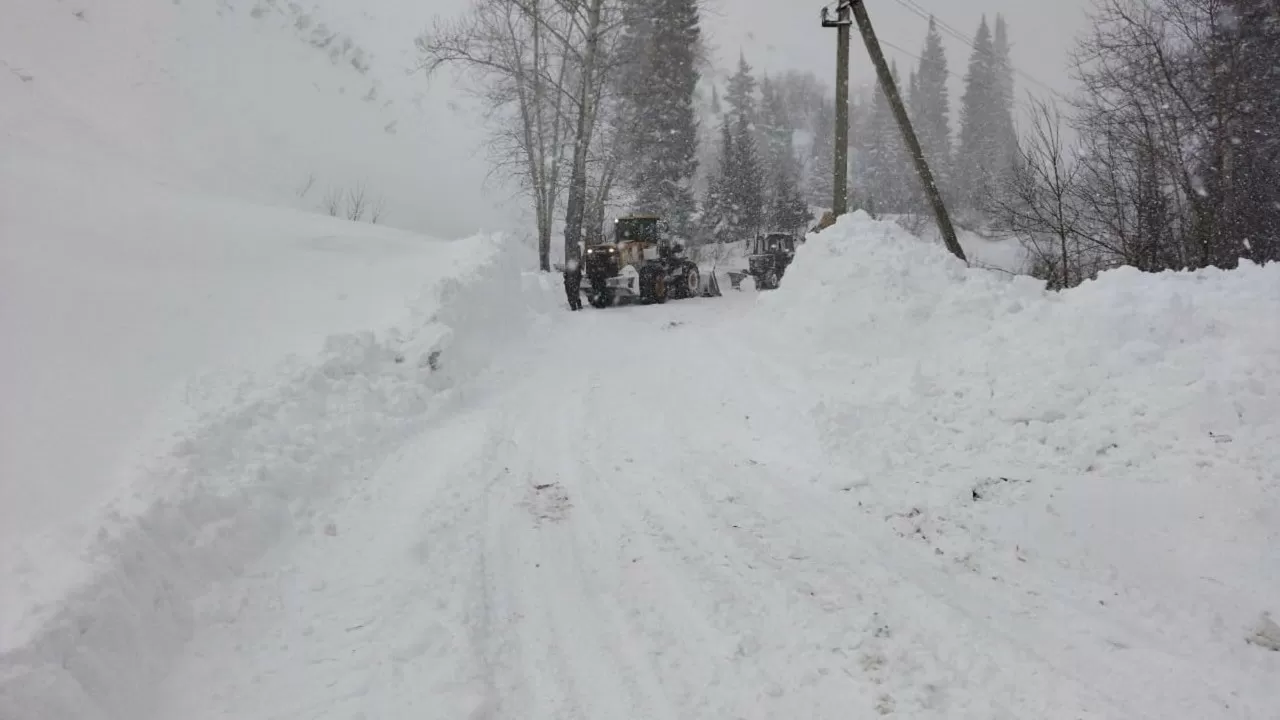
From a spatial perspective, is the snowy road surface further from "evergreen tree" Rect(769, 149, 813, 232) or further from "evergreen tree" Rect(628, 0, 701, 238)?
"evergreen tree" Rect(769, 149, 813, 232)

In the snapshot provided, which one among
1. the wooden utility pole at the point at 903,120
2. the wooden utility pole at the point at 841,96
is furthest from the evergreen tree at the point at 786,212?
the wooden utility pole at the point at 903,120

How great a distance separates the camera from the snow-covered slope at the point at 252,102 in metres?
16.8

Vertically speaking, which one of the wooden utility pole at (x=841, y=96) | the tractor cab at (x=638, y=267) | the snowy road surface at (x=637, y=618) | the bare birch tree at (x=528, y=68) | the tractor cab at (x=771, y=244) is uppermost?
the bare birch tree at (x=528, y=68)

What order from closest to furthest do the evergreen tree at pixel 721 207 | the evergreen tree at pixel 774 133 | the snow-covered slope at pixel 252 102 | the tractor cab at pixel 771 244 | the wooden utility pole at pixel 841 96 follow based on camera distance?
1. the wooden utility pole at pixel 841 96
2. the snow-covered slope at pixel 252 102
3. the tractor cab at pixel 771 244
4. the evergreen tree at pixel 721 207
5. the evergreen tree at pixel 774 133

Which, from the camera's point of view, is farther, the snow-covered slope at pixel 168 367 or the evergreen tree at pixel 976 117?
the evergreen tree at pixel 976 117

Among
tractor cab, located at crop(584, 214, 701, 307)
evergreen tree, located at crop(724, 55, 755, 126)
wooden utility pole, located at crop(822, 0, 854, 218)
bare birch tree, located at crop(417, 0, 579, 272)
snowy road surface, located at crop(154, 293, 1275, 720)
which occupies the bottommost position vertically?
snowy road surface, located at crop(154, 293, 1275, 720)

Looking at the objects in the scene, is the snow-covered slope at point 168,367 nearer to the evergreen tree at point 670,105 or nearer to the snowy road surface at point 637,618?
the snowy road surface at point 637,618

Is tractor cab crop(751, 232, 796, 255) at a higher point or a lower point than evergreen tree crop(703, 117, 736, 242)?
lower

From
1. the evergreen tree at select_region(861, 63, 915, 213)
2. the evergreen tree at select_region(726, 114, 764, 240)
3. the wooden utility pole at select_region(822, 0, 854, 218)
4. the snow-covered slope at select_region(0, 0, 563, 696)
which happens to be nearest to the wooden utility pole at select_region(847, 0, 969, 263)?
the wooden utility pole at select_region(822, 0, 854, 218)

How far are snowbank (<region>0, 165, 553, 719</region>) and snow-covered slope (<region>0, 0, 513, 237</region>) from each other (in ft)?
10.9

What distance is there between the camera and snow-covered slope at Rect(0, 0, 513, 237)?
1681cm

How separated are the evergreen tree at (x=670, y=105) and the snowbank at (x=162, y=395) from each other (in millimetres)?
19770

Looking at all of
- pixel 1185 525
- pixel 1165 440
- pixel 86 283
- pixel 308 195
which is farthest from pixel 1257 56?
pixel 308 195

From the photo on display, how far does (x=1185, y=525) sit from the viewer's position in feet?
12.7
